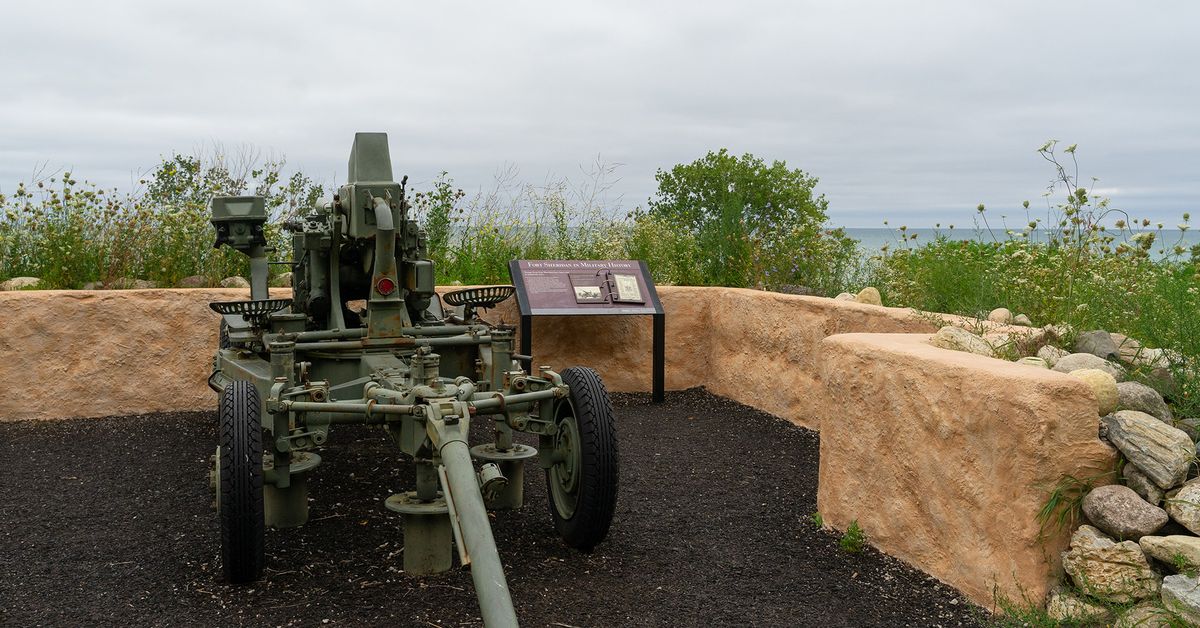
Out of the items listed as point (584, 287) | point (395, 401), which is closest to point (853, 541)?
point (395, 401)

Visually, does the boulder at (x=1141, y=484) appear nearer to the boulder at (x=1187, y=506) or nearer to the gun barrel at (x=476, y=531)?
the boulder at (x=1187, y=506)

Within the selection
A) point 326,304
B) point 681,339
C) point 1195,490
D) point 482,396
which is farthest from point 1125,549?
point 681,339

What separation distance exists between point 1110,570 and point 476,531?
215cm

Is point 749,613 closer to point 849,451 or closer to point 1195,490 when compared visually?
point 849,451

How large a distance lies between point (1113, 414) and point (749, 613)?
1.56 metres

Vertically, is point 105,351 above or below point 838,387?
below

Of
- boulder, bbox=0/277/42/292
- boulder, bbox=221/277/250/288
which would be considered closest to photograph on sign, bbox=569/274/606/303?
boulder, bbox=221/277/250/288

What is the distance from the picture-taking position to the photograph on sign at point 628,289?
799 cm

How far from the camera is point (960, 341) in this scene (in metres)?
4.65

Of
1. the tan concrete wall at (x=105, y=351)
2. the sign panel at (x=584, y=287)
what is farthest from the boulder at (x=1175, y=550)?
the tan concrete wall at (x=105, y=351)

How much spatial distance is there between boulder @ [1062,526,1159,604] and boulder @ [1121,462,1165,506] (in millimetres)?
209

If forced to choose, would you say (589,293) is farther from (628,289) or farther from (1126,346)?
(1126,346)

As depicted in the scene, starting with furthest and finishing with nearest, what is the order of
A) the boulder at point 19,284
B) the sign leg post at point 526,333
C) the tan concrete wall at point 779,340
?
the boulder at point 19,284
the sign leg post at point 526,333
the tan concrete wall at point 779,340

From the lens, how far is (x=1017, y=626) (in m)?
3.53
